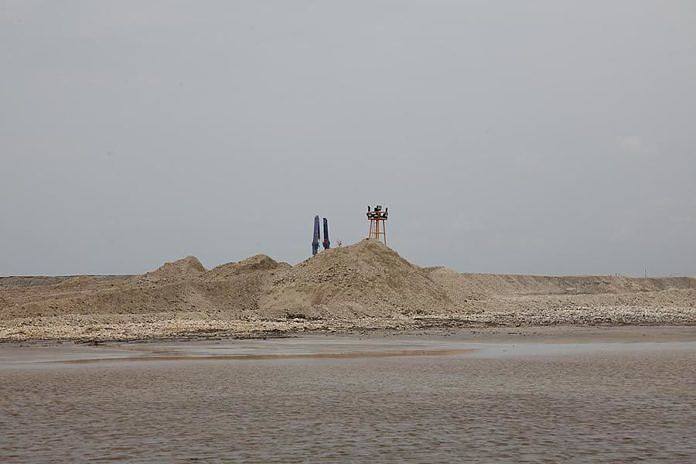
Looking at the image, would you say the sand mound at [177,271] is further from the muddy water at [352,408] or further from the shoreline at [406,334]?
the muddy water at [352,408]

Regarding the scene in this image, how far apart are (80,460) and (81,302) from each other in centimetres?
4167

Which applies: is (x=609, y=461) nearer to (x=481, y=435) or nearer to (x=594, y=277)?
(x=481, y=435)

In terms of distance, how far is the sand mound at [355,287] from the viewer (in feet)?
170

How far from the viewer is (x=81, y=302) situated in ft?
160

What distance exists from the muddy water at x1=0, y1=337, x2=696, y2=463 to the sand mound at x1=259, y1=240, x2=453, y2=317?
26.6m

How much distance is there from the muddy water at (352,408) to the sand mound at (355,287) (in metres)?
26.6

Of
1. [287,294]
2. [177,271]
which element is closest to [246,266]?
[177,271]

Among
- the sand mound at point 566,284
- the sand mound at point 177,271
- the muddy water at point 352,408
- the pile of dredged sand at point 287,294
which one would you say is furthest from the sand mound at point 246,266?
the muddy water at point 352,408

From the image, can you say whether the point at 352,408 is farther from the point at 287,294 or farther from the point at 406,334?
the point at 287,294

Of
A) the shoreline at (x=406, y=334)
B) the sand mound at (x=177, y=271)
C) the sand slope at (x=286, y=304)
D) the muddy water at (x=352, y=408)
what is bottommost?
the muddy water at (x=352, y=408)

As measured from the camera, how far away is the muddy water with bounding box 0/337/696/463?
31.9 feet

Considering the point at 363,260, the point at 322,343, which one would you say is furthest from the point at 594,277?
the point at 322,343

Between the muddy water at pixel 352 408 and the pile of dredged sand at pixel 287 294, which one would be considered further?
the pile of dredged sand at pixel 287 294

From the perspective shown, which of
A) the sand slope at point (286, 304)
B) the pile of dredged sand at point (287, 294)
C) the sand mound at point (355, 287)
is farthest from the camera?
the sand mound at point (355, 287)
